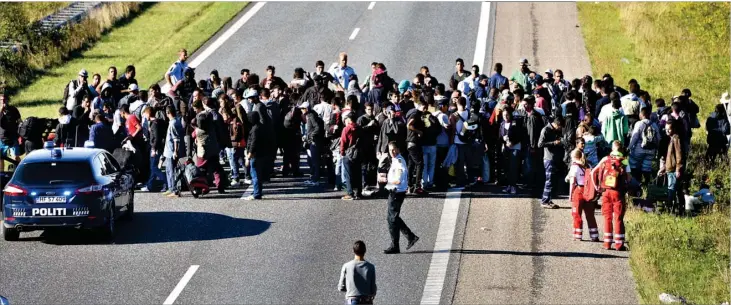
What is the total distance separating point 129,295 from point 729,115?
13843mm

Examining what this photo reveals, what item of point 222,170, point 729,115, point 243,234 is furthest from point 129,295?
point 729,115

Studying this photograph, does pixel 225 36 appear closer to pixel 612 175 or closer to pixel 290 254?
pixel 290 254

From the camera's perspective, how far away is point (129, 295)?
62.4ft

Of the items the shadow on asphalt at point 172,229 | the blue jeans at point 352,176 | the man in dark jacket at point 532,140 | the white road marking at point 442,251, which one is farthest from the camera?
the man in dark jacket at point 532,140

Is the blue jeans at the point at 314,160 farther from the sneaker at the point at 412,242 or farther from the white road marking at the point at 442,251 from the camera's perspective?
the sneaker at the point at 412,242

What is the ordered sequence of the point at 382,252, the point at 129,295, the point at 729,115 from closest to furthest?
the point at 129,295
the point at 382,252
the point at 729,115

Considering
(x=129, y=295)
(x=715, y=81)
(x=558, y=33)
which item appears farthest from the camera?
(x=558, y=33)

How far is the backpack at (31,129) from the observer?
26.4 metres

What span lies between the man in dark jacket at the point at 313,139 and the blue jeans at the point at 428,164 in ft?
6.43

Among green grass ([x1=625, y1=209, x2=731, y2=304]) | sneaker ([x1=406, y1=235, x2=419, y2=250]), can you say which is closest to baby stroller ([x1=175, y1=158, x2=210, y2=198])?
sneaker ([x1=406, y1=235, x2=419, y2=250])

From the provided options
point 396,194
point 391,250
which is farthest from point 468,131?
point 396,194

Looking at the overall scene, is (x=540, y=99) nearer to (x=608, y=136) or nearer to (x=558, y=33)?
(x=608, y=136)

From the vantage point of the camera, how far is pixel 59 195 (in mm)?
21062

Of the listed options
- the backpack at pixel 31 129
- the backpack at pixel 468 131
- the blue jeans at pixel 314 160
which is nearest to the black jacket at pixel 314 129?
the blue jeans at pixel 314 160
